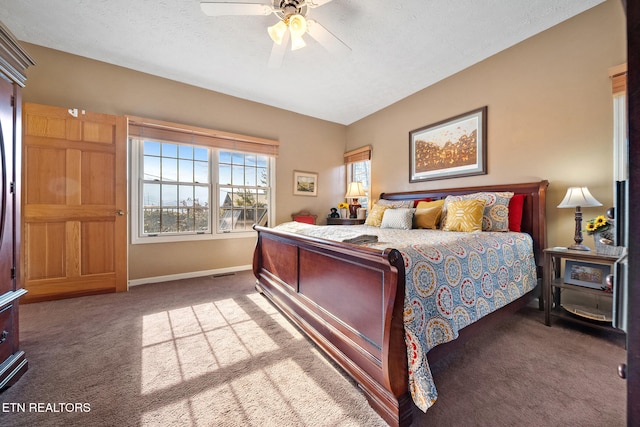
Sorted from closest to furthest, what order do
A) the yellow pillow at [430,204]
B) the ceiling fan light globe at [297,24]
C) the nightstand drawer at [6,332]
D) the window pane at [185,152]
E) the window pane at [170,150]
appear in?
the nightstand drawer at [6,332], the ceiling fan light globe at [297,24], the yellow pillow at [430,204], the window pane at [170,150], the window pane at [185,152]

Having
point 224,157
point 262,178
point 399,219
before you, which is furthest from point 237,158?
point 399,219

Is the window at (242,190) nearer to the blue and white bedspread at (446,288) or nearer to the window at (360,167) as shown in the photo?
the window at (360,167)

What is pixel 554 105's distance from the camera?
2.50 m

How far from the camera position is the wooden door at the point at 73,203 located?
267cm

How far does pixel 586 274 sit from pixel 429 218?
1.34 metres

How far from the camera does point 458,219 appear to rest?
2564mm

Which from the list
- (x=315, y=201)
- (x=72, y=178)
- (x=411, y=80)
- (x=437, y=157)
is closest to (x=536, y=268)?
(x=437, y=157)

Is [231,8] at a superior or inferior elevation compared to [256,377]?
superior

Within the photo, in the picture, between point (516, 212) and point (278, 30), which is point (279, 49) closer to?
point (278, 30)

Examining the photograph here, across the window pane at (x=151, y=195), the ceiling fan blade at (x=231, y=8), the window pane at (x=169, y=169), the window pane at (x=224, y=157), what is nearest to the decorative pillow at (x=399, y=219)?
the ceiling fan blade at (x=231, y=8)

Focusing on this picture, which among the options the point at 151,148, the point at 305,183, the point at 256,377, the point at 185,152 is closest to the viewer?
the point at 256,377

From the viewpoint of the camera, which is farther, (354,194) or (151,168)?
(354,194)

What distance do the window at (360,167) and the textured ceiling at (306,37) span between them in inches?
50.0

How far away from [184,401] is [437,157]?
3730 millimetres
